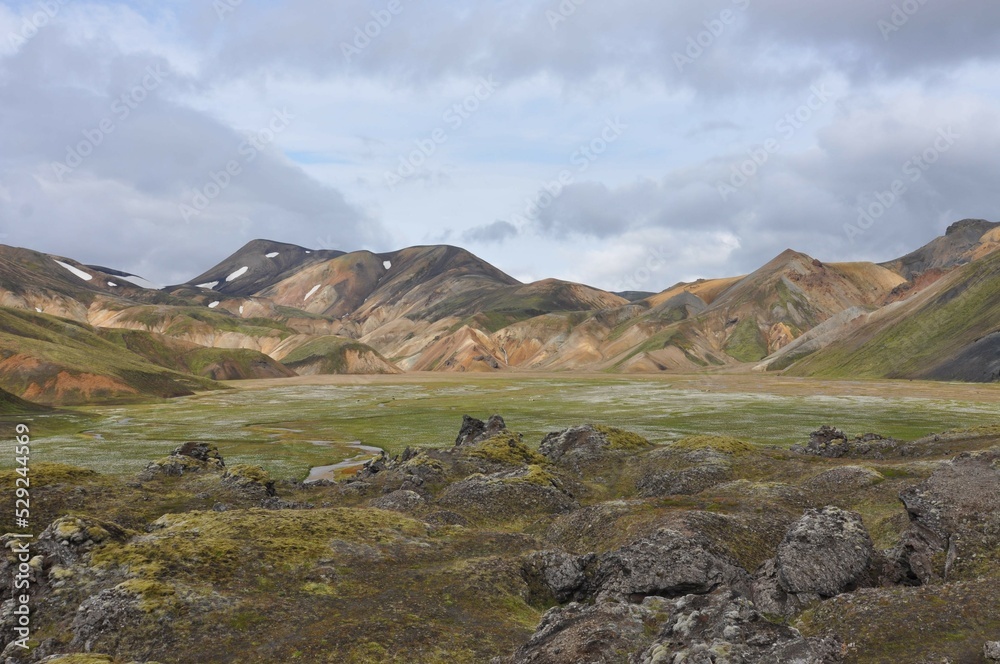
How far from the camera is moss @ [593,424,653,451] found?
1847 inches

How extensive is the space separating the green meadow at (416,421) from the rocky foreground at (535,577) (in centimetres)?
3868

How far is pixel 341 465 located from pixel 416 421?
4074cm

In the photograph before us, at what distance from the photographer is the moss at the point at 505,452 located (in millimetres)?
44000

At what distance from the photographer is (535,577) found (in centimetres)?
2303

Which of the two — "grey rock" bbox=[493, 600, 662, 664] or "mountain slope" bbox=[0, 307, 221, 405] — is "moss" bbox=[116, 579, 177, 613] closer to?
"grey rock" bbox=[493, 600, 662, 664]

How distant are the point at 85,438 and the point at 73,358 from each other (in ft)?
394

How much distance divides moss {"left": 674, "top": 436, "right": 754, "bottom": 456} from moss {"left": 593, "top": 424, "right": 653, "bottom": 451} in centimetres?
413

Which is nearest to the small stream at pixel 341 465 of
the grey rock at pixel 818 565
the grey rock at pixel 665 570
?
the grey rock at pixel 665 570

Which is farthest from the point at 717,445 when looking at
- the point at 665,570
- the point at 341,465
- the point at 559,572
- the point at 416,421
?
the point at 416,421

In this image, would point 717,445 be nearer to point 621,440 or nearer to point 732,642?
point 621,440

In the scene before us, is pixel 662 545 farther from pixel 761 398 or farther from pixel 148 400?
pixel 148 400

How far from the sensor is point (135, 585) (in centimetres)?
1875

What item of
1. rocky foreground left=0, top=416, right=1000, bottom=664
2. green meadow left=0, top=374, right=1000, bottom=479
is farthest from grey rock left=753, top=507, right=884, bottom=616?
green meadow left=0, top=374, right=1000, bottom=479

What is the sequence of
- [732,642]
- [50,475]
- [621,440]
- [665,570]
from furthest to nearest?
[621,440], [50,475], [665,570], [732,642]
